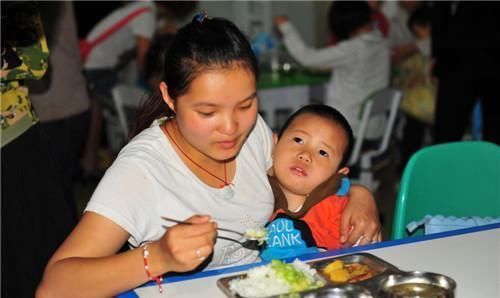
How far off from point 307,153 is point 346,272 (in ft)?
1.67

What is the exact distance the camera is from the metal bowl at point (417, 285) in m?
1.46

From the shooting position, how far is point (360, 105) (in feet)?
15.1

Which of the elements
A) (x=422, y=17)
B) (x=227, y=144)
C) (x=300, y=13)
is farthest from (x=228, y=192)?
(x=300, y=13)

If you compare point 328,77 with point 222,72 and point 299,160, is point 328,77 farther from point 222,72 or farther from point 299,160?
point 222,72

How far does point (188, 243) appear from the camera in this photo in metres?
1.45

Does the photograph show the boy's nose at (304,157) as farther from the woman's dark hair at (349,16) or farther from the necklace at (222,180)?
the woman's dark hair at (349,16)

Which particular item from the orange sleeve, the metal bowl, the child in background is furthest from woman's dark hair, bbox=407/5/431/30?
the metal bowl

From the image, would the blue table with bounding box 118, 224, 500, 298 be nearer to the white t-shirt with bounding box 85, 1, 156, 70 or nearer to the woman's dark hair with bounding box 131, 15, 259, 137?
the woman's dark hair with bounding box 131, 15, 259, 137

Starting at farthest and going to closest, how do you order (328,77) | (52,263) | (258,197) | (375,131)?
(328,77) → (375,131) → (258,197) → (52,263)

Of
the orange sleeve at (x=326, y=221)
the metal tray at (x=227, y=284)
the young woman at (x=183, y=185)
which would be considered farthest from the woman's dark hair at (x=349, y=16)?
the metal tray at (x=227, y=284)

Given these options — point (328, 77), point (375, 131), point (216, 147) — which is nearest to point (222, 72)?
point (216, 147)

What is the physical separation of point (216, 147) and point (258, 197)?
0.86 feet

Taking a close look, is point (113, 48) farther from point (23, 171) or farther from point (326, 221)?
point (326, 221)

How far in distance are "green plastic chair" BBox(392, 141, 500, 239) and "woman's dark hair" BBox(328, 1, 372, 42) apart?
2348 mm
